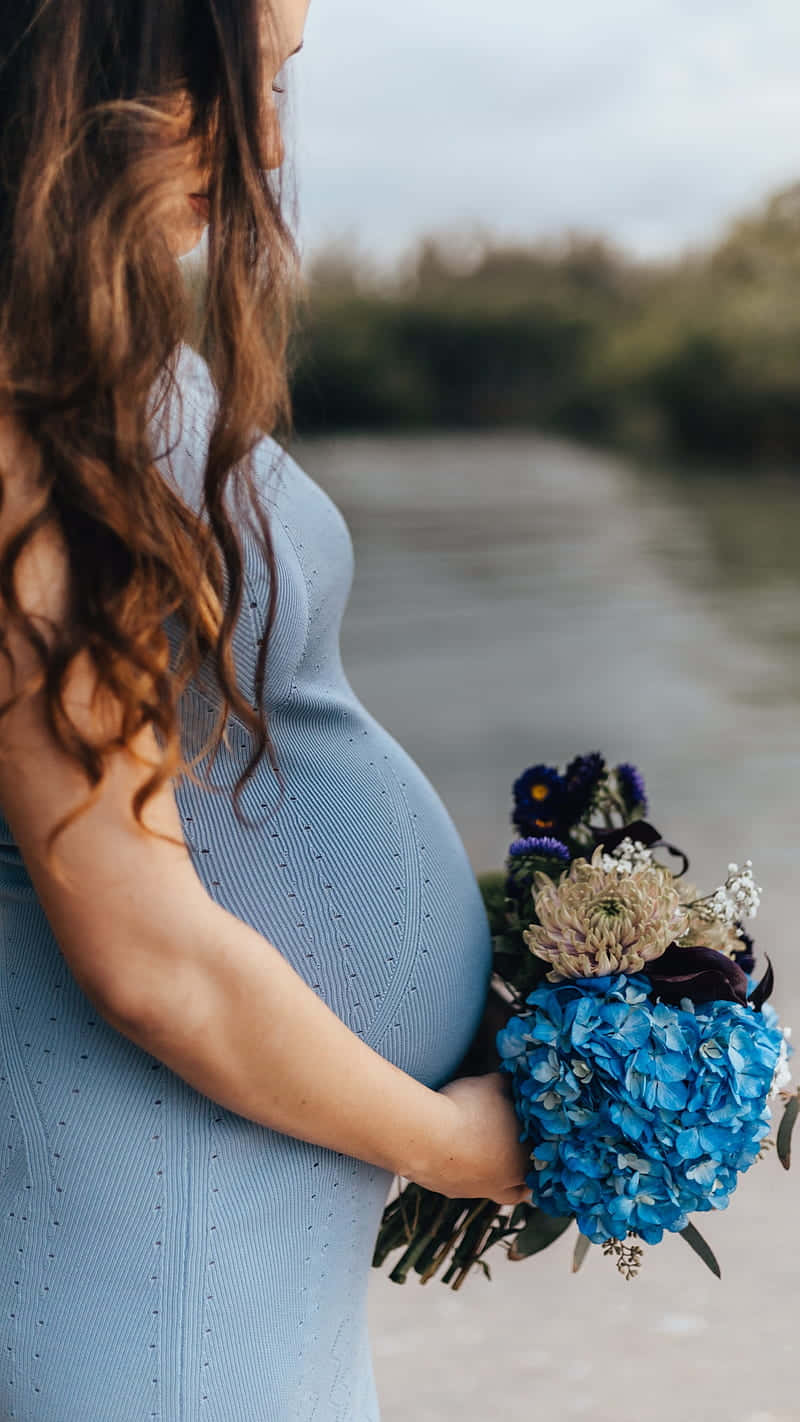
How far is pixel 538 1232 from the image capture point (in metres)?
1.00

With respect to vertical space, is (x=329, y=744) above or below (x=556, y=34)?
below

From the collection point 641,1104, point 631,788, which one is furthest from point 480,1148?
point 631,788

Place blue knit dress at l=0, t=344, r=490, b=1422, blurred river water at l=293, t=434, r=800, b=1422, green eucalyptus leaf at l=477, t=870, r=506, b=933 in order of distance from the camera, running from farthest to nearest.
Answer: blurred river water at l=293, t=434, r=800, b=1422, green eucalyptus leaf at l=477, t=870, r=506, b=933, blue knit dress at l=0, t=344, r=490, b=1422

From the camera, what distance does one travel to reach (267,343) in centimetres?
65

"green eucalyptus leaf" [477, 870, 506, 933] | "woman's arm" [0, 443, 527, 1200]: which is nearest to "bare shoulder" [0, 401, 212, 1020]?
"woman's arm" [0, 443, 527, 1200]

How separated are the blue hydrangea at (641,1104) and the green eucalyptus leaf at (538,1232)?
0.17 m

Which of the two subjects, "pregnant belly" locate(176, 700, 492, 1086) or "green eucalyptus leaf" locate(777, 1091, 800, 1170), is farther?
"green eucalyptus leaf" locate(777, 1091, 800, 1170)

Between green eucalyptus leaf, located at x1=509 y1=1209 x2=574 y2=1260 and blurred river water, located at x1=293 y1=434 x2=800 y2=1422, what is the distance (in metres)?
0.67

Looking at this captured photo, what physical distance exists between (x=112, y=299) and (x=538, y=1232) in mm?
784

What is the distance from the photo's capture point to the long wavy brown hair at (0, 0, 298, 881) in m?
0.56

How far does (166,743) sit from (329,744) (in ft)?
0.68

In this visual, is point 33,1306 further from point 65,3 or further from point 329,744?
point 65,3

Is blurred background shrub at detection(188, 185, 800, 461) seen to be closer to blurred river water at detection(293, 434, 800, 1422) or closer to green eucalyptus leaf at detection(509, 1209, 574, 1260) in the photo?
blurred river water at detection(293, 434, 800, 1422)

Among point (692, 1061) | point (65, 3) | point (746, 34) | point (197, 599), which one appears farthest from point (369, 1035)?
point (746, 34)
